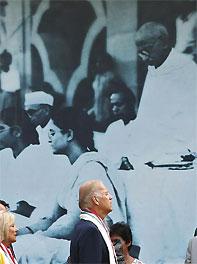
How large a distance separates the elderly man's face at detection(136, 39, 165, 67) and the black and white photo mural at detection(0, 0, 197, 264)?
12 mm

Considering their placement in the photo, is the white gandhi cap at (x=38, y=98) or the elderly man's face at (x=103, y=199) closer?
the elderly man's face at (x=103, y=199)

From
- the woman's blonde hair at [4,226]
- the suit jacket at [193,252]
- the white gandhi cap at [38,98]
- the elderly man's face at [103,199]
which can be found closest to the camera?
the elderly man's face at [103,199]

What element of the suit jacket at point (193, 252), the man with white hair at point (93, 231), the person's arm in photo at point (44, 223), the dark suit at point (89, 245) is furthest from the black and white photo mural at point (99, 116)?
the dark suit at point (89, 245)

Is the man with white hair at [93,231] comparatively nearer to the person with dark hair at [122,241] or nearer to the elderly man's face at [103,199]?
the elderly man's face at [103,199]

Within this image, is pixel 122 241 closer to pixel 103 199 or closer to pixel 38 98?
pixel 103 199

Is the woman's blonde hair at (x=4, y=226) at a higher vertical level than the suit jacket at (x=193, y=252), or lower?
higher

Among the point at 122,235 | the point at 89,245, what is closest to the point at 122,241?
the point at 122,235

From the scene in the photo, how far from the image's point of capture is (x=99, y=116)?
11531 mm

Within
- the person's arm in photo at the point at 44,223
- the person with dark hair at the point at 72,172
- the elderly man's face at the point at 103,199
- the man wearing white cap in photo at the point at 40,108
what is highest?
the elderly man's face at the point at 103,199

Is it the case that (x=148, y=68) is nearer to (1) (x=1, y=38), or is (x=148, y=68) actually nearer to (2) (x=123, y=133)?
(2) (x=123, y=133)

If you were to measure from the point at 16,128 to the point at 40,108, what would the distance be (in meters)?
0.37

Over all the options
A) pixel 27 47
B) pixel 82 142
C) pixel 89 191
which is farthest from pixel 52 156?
pixel 89 191

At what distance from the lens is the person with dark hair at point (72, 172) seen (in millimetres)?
11438

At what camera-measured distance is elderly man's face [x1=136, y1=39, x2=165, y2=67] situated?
11.5 meters
